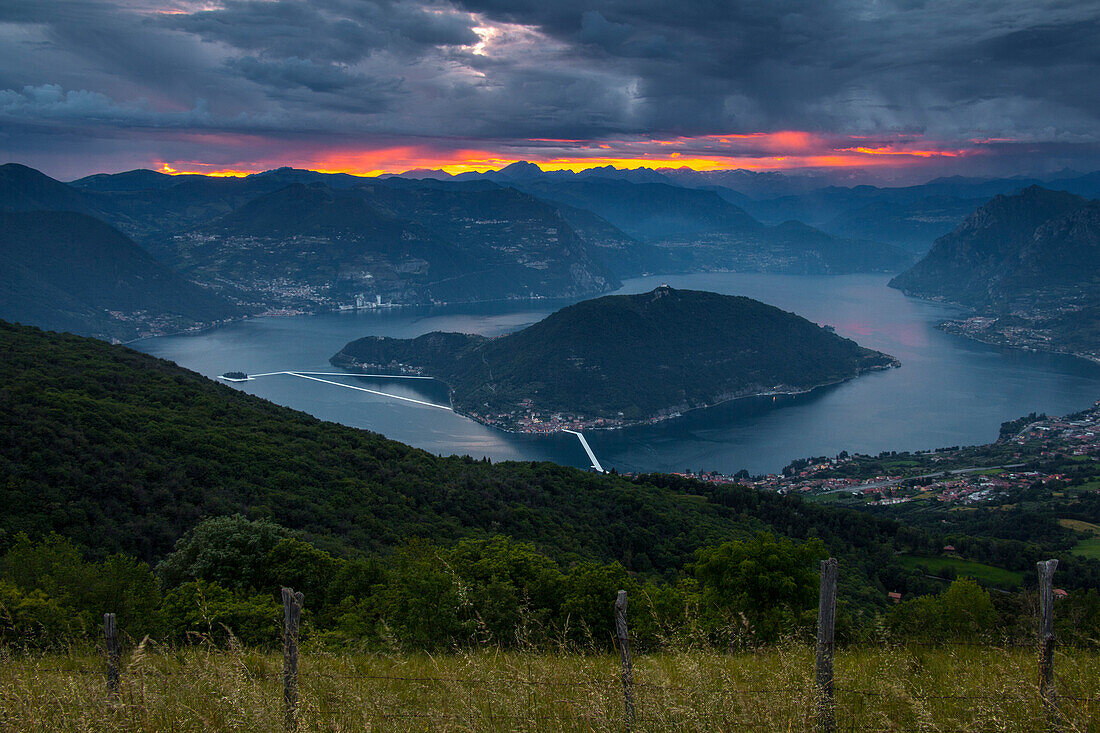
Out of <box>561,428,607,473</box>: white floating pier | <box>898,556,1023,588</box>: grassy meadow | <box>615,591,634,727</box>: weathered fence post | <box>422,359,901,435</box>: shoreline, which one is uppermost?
<box>615,591,634,727</box>: weathered fence post

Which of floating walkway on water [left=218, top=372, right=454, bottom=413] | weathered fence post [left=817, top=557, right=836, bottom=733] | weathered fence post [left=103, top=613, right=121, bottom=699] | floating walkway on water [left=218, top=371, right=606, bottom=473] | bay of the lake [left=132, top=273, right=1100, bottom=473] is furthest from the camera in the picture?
floating walkway on water [left=218, top=372, right=454, bottom=413]

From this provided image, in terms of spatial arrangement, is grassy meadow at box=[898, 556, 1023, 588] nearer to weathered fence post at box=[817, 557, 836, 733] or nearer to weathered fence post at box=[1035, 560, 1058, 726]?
weathered fence post at box=[1035, 560, 1058, 726]

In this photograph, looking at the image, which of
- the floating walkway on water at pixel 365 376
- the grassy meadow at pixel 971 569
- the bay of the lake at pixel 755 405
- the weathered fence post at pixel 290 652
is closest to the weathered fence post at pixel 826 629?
the weathered fence post at pixel 290 652

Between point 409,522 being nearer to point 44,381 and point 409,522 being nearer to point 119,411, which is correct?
point 119,411

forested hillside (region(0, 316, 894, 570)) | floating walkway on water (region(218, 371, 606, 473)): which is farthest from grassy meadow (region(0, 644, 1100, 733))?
floating walkway on water (region(218, 371, 606, 473))

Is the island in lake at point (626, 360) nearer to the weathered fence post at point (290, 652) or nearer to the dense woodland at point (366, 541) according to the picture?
the dense woodland at point (366, 541)


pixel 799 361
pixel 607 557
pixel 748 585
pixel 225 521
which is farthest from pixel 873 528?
pixel 799 361

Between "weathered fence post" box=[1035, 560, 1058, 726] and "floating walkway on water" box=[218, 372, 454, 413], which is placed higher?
"weathered fence post" box=[1035, 560, 1058, 726]
